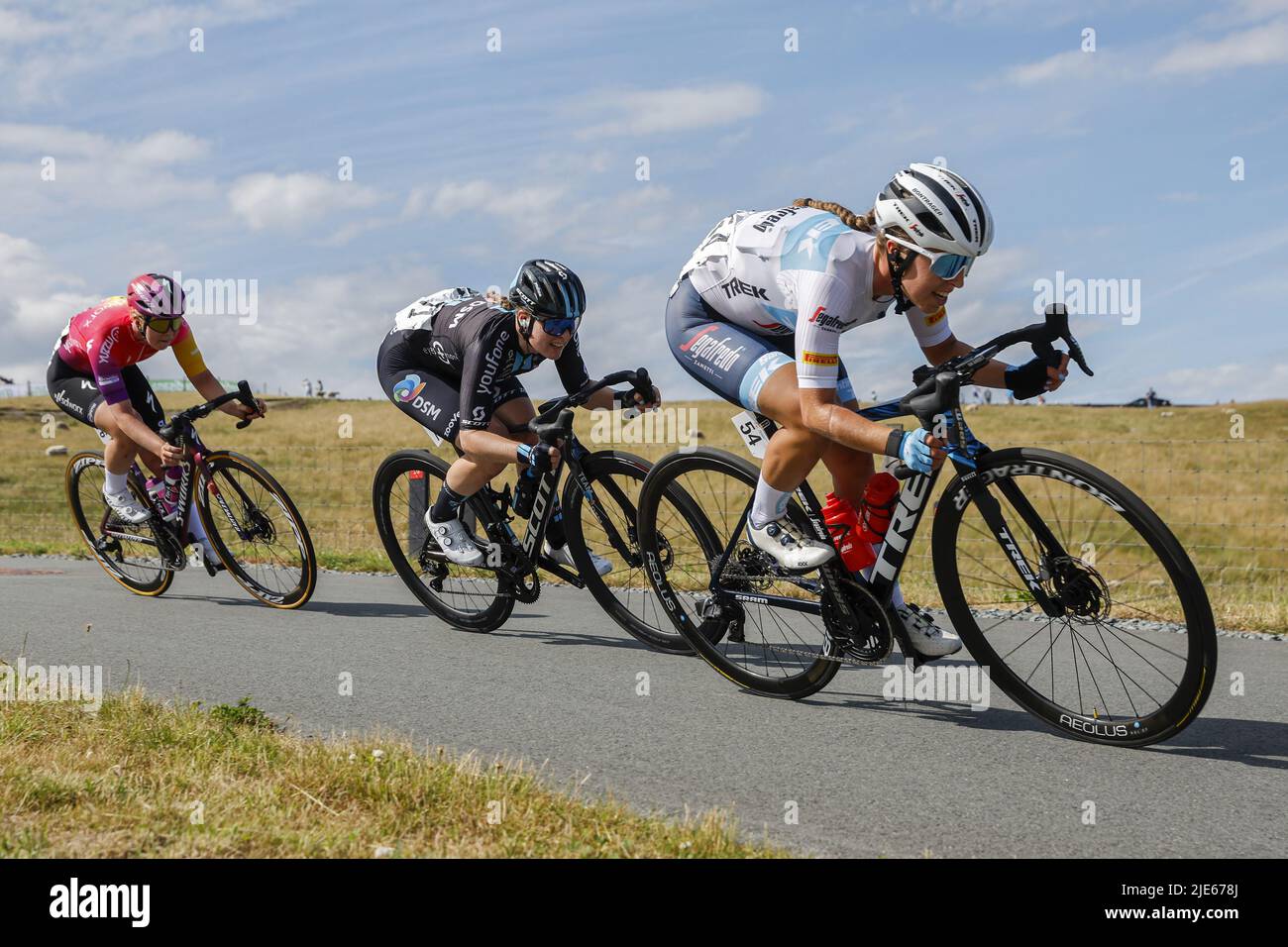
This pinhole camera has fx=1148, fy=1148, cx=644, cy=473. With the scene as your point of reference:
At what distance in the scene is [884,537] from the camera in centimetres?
467

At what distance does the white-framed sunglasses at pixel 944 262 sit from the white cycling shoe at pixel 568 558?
2.45 meters

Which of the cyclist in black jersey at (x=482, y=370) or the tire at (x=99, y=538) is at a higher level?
the cyclist in black jersey at (x=482, y=370)

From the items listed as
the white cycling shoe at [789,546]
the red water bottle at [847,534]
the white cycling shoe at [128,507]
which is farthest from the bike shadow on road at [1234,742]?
the white cycling shoe at [128,507]

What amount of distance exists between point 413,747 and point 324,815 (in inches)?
36.4

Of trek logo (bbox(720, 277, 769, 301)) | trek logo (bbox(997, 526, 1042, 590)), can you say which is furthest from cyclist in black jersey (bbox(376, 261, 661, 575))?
trek logo (bbox(997, 526, 1042, 590))

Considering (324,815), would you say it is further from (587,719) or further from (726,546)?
(726,546)

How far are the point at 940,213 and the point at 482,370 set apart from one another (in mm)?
2705

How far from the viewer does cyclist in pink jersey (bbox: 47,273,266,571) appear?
780 centimetres

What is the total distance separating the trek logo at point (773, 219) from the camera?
4922 millimetres

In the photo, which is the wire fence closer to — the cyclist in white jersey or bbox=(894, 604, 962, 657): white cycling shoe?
bbox=(894, 604, 962, 657): white cycling shoe

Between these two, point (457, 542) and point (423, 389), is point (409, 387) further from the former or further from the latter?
point (457, 542)

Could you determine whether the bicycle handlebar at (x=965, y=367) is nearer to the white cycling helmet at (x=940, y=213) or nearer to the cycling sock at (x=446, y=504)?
the white cycling helmet at (x=940, y=213)
